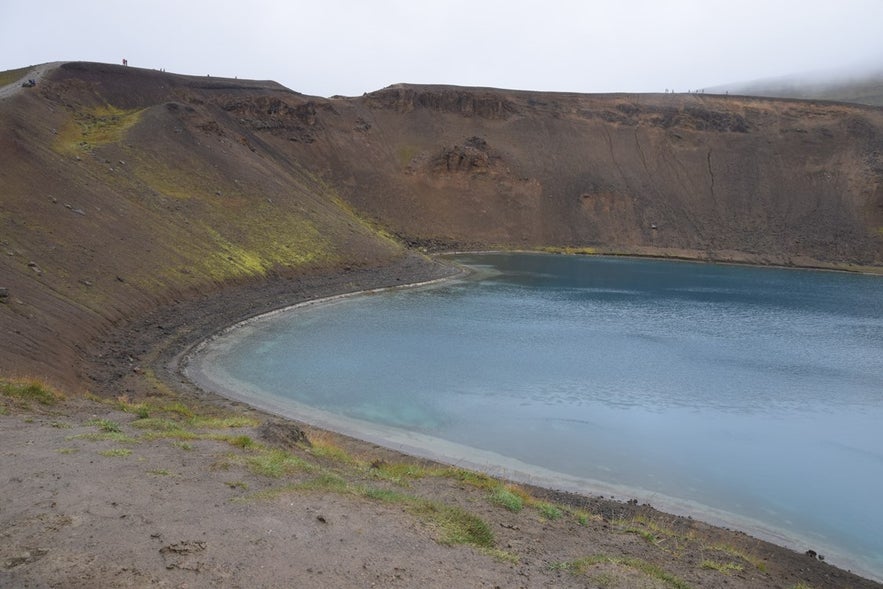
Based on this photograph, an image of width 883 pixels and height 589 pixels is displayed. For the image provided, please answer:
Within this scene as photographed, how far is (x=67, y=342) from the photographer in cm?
2578

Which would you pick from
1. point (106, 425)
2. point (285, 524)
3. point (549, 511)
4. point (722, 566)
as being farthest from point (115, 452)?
point (722, 566)

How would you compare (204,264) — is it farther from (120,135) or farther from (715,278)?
(715,278)

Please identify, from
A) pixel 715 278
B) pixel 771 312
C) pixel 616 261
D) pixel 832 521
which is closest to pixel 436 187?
pixel 616 261

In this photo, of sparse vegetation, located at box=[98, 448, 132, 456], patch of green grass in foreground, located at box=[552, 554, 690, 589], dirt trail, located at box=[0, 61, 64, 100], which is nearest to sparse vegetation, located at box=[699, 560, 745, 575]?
patch of green grass in foreground, located at box=[552, 554, 690, 589]

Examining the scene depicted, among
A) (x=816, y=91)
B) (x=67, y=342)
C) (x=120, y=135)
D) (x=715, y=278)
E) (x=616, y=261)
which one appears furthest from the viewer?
(x=816, y=91)

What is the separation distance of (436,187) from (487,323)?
170 ft

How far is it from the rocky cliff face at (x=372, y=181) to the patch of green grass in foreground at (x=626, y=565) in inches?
882

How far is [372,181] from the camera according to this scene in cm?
8906

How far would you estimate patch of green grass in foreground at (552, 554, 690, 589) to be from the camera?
1034 cm

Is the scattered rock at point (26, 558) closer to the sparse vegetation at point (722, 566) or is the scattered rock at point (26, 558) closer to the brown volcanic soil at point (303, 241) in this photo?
the brown volcanic soil at point (303, 241)

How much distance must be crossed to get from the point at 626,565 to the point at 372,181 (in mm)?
81798

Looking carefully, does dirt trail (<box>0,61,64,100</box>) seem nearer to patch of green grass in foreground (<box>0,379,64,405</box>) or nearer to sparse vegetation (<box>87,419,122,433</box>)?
patch of green grass in foreground (<box>0,379,64,405</box>)

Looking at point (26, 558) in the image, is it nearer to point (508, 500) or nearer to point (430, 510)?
point (430, 510)

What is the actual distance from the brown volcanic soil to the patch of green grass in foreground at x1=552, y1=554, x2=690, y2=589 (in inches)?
2.8
